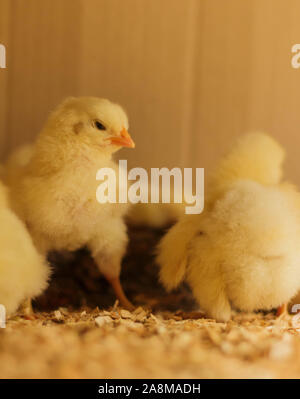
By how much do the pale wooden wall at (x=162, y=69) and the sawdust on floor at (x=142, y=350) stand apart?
3.48ft

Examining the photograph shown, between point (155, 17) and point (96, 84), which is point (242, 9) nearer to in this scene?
point (155, 17)

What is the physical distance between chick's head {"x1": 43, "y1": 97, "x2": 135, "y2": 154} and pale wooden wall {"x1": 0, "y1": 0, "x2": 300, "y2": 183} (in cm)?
66

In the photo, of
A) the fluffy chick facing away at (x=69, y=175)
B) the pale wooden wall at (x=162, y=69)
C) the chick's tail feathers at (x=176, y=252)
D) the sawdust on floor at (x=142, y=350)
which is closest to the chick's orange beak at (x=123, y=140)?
the fluffy chick facing away at (x=69, y=175)

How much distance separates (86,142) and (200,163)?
0.83m

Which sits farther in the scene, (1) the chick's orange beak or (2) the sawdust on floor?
(1) the chick's orange beak

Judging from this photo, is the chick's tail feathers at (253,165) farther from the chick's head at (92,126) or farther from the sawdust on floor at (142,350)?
the sawdust on floor at (142,350)

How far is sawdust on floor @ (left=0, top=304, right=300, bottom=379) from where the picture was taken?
0.86m

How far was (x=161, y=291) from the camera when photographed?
194 centimetres

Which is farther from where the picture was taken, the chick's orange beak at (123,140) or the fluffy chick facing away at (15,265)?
→ the chick's orange beak at (123,140)

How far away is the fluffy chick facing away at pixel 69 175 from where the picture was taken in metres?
1.44

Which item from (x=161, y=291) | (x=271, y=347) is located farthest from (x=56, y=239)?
A: (x=271, y=347)

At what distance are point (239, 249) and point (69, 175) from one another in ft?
1.84

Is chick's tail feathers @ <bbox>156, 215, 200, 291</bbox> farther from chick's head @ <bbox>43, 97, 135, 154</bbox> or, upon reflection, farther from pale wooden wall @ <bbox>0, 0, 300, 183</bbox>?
pale wooden wall @ <bbox>0, 0, 300, 183</bbox>

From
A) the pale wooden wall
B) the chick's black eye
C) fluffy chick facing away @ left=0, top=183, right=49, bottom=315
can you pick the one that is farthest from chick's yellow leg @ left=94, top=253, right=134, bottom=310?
the pale wooden wall
